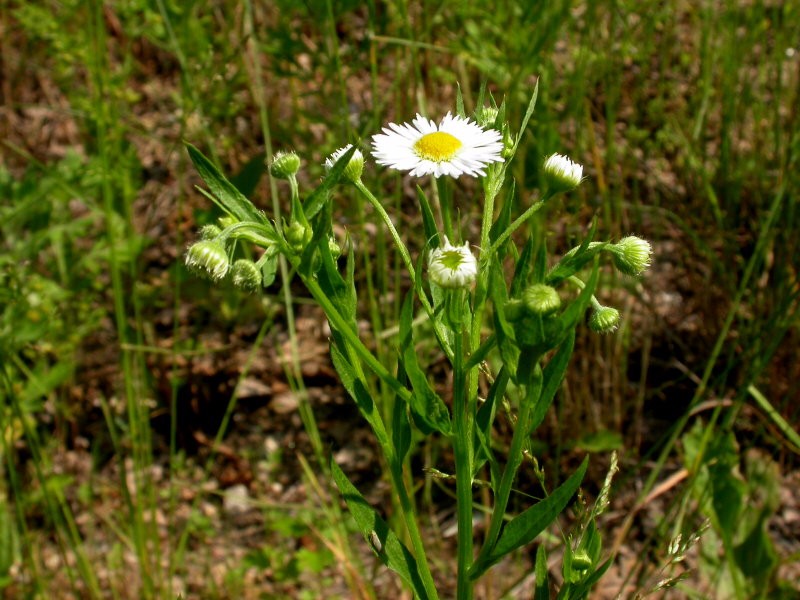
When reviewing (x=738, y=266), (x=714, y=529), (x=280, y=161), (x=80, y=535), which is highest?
(x=280, y=161)

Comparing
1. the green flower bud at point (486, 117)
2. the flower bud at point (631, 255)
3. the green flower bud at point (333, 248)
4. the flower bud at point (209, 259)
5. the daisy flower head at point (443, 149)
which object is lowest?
the flower bud at point (631, 255)

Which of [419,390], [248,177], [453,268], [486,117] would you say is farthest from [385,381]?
[248,177]

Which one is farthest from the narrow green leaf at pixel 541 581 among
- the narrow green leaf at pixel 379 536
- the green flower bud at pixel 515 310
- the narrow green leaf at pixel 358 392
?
the green flower bud at pixel 515 310

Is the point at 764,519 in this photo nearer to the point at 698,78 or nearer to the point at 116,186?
the point at 698,78

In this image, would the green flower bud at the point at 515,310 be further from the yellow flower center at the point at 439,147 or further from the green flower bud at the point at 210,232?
the green flower bud at the point at 210,232

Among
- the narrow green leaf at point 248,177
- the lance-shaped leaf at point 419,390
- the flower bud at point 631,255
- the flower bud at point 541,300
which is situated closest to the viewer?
the flower bud at point 541,300

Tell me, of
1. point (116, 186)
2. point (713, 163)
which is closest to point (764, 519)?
point (713, 163)
